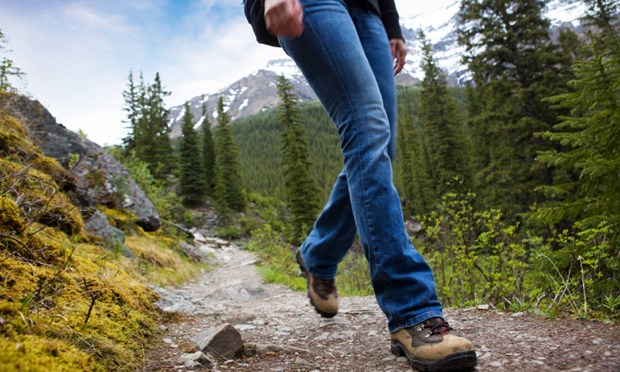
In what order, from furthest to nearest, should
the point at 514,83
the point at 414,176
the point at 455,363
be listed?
the point at 414,176
the point at 514,83
the point at 455,363

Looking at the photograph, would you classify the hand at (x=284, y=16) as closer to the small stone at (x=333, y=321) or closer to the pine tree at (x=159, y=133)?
the small stone at (x=333, y=321)

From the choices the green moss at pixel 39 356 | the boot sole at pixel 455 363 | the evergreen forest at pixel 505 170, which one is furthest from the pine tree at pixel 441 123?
the green moss at pixel 39 356

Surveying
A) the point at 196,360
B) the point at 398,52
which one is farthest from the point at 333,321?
the point at 398,52

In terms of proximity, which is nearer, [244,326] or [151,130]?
[244,326]

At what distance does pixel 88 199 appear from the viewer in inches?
226

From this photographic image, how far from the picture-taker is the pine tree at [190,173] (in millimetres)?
38562

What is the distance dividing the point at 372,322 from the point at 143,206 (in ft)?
30.1

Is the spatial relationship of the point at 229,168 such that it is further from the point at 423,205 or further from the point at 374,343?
the point at 374,343

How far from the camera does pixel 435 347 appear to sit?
1.42m

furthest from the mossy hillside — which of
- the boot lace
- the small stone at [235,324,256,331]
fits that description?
the boot lace

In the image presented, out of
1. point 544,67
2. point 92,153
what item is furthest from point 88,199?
point 544,67

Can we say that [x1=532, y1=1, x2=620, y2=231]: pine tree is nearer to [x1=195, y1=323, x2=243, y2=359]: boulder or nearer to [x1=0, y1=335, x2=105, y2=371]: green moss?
[x1=195, y1=323, x2=243, y2=359]: boulder

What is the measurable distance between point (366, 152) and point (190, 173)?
128ft

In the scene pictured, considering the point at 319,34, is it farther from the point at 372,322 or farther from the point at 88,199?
the point at 88,199
